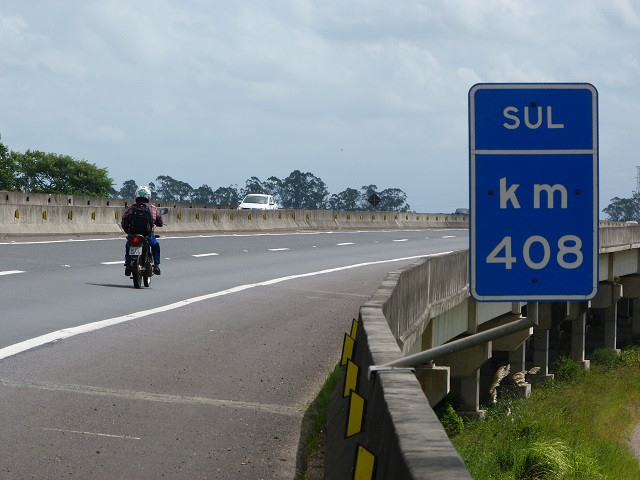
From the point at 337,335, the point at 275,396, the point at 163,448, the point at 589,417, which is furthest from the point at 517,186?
the point at 589,417

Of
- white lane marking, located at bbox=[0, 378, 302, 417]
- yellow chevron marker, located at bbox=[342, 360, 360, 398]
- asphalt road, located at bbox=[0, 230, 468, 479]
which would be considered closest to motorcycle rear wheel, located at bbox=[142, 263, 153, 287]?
asphalt road, located at bbox=[0, 230, 468, 479]

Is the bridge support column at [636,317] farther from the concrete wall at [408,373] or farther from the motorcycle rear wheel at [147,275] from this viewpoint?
the motorcycle rear wheel at [147,275]

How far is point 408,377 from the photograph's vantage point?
6316mm

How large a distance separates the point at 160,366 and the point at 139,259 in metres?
8.76

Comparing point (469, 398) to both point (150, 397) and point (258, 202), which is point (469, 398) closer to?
point (150, 397)

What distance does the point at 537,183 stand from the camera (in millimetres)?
6051

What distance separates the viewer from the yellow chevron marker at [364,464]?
572 centimetres

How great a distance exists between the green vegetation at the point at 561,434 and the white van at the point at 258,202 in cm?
1948

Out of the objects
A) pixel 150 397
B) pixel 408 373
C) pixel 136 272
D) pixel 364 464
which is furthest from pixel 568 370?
pixel 364 464

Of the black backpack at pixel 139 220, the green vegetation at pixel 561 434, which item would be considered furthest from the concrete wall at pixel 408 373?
the black backpack at pixel 139 220

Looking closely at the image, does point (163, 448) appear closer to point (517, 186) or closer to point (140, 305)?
point (517, 186)

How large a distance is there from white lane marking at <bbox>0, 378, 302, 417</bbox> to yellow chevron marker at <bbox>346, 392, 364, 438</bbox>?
2723 millimetres

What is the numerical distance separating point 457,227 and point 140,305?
225 feet

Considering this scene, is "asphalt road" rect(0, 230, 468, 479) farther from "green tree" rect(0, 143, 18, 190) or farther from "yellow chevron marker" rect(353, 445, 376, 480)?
"green tree" rect(0, 143, 18, 190)
